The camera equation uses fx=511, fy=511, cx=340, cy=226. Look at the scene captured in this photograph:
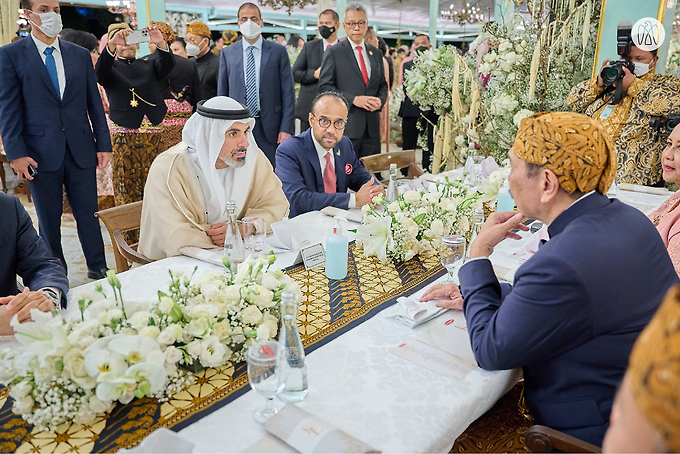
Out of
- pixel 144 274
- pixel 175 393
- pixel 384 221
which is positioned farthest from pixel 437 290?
pixel 144 274

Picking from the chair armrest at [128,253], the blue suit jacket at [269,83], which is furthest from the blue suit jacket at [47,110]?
the chair armrest at [128,253]

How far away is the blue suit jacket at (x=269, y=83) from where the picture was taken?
471 centimetres

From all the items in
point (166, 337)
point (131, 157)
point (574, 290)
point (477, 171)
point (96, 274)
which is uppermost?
point (574, 290)

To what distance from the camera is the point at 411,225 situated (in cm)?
196

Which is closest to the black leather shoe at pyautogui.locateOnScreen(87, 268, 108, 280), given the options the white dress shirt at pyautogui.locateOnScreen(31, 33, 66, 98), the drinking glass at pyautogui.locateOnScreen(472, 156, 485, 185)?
the white dress shirt at pyautogui.locateOnScreen(31, 33, 66, 98)

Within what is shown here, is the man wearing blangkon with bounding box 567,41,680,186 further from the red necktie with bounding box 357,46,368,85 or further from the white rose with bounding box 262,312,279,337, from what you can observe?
the white rose with bounding box 262,312,279,337

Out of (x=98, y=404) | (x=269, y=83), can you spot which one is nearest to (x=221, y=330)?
(x=98, y=404)

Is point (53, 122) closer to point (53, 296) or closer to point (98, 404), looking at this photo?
point (53, 296)

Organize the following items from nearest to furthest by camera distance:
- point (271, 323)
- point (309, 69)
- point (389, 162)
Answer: point (271, 323) → point (389, 162) → point (309, 69)

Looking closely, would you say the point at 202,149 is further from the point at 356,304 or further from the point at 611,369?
the point at 611,369

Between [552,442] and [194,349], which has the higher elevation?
[194,349]

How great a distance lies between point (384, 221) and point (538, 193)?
726mm

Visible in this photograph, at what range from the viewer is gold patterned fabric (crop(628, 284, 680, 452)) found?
1.68 ft

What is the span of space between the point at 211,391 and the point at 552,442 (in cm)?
77
